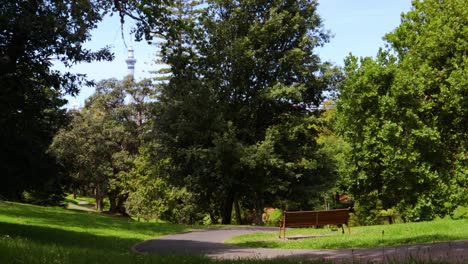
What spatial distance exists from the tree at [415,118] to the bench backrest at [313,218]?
11.9m

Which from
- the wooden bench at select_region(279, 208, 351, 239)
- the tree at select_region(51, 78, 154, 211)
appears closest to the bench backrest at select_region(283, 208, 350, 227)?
the wooden bench at select_region(279, 208, 351, 239)

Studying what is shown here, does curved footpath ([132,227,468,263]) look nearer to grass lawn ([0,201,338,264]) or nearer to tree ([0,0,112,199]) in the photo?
grass lawn ([0,201,338,264])

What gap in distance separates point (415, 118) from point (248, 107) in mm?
10417

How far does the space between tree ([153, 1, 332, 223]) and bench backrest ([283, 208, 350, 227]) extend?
10.7 m

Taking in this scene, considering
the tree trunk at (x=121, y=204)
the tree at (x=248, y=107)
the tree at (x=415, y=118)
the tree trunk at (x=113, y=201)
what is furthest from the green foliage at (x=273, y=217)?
the tree trunk at (x=113, y=201)

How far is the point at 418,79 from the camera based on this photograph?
27.5 metres

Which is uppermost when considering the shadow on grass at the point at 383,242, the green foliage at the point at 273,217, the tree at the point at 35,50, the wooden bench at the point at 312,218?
the tree at the point at 35,50

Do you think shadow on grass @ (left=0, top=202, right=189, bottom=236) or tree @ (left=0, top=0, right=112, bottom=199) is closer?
tree @ (left=0, top=0, right=112, bottom=199)

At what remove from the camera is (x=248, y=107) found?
31.2m

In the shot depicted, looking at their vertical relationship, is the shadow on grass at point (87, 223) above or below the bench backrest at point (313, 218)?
below

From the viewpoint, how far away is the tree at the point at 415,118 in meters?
26.8

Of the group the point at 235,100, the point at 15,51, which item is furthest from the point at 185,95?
the point at 15,51

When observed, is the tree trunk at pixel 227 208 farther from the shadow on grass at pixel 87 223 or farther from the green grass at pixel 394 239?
the green grass at pixel 394 239

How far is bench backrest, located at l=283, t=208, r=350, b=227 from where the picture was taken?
15.4 m
